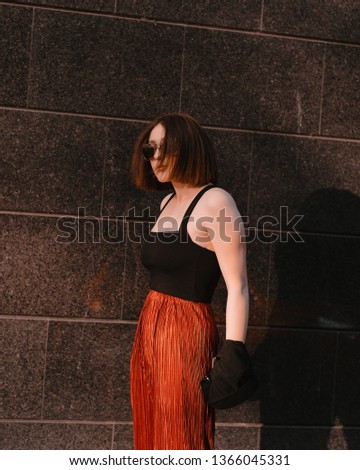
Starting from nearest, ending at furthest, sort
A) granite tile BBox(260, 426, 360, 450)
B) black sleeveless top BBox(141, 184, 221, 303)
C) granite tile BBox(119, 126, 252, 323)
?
black sleeveless top BBox(141, 184, 221, 303) → granite tile BBox(119, 126, 252, 323) → granite tile BBox(260, 426, 360, 450)

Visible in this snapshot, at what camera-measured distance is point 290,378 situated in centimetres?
557

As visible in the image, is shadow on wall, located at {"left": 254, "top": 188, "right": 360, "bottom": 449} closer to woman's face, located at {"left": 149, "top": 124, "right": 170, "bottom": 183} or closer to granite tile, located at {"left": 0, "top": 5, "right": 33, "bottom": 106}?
woman's face, located at {"left": 149, "top": 124, "right": 170, "bottom": 183}

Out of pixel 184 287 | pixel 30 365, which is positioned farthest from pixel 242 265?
pixel 30 365

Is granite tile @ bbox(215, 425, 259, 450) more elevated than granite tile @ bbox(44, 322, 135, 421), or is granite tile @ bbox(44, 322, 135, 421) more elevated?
granite tile @ bbox(44, 322, 135, 421)

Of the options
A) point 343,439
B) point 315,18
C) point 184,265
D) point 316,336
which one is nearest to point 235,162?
point 315,18

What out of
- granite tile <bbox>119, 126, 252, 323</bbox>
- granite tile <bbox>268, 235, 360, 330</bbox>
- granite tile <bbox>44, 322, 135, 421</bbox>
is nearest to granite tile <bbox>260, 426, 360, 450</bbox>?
granite tile <bbox>268, 235, 360, 330</bbox>

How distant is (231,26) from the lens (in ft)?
17.8

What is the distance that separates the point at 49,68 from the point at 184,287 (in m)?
2.20

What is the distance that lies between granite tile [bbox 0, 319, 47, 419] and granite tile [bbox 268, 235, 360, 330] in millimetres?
1714

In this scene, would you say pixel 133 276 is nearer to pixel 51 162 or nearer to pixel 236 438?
pixel 51 162

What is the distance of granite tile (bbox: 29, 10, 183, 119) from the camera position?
17.1ft

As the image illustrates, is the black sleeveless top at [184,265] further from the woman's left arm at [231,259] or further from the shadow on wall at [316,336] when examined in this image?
the shadow on wall at [316,336]

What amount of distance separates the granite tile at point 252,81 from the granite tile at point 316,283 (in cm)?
90

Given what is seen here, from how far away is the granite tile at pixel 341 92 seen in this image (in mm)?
5586
